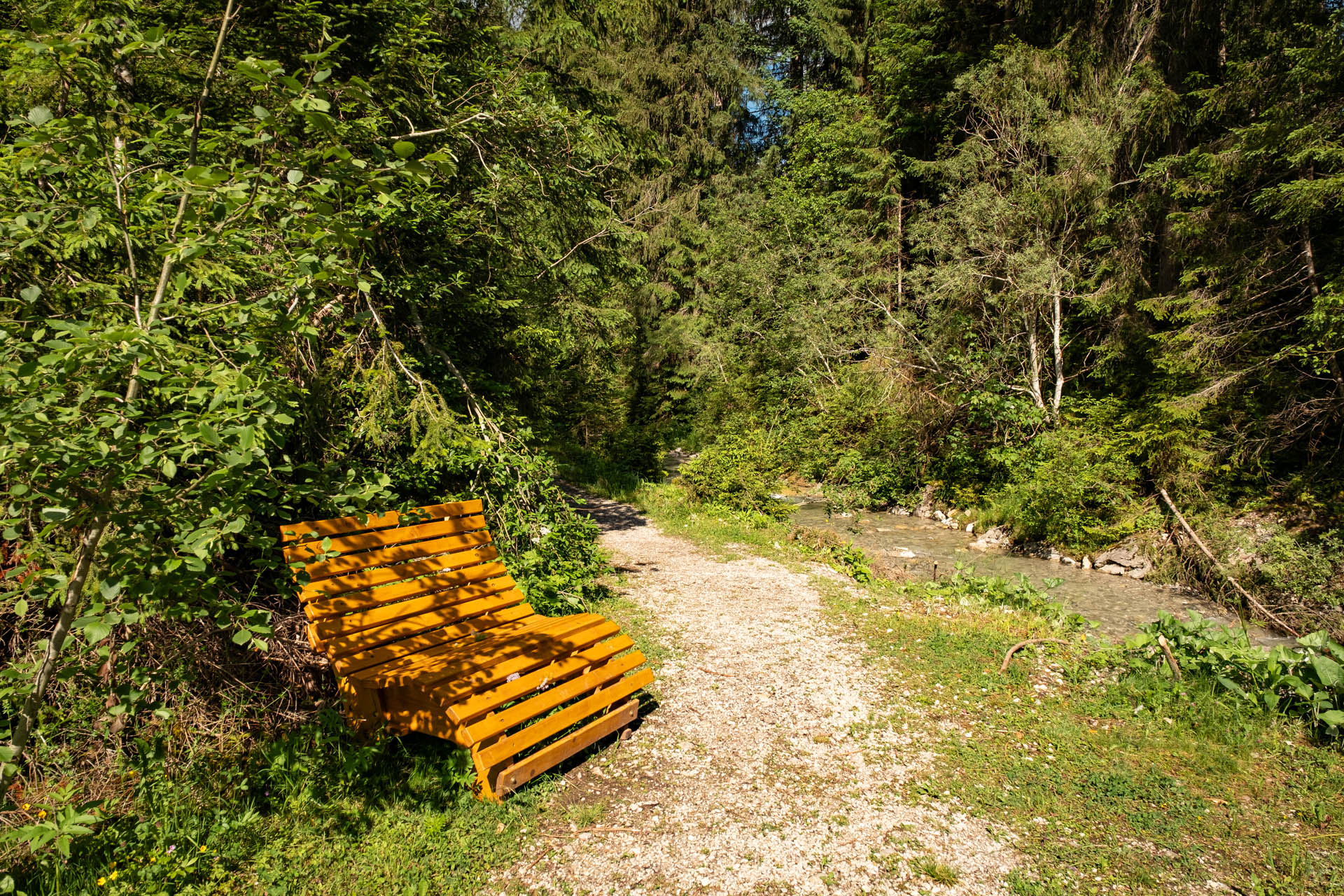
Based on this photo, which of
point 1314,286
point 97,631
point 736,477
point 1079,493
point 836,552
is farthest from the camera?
point 736,477

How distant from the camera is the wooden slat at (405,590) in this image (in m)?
3.75

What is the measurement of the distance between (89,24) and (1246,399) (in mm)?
12727

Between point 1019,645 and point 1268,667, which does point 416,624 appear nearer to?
point 1019,645

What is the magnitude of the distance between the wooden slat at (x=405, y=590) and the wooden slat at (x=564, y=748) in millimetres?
1291

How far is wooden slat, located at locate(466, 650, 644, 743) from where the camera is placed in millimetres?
3146

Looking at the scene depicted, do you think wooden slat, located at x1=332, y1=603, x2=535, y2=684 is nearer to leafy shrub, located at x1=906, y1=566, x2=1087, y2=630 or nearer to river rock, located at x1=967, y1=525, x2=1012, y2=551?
leafy shrub, located at x1=906, y1=566, x2=1087, y2=630

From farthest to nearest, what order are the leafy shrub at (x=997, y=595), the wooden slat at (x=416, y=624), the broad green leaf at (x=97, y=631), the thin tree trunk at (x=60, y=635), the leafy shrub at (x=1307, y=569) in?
the leafy shrub at (x=1307, y=569) → the leafy shrub at (x=997, y=595) → the wooden slat at (x=416, y=624) → the thin tree trunk at (x=60, y=635) → the broad green leaf at (x=97, y=631)

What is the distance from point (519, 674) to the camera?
3797 millimetres

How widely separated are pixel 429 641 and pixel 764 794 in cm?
218

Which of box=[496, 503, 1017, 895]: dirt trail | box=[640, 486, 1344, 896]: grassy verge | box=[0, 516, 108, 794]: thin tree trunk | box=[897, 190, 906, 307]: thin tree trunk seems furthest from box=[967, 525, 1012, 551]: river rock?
box=[0, 516, 108, 794]: thin tree trunk

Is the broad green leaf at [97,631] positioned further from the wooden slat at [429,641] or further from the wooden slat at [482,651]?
the wooden slat at [429,641]

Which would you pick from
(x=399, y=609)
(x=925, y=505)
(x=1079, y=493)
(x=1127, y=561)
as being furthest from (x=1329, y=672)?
(x=925, y=505)

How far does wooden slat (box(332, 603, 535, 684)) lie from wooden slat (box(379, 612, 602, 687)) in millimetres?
50

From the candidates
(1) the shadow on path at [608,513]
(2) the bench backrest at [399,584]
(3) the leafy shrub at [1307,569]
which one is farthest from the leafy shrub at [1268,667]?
(1) the shadow on path at [608,513]
